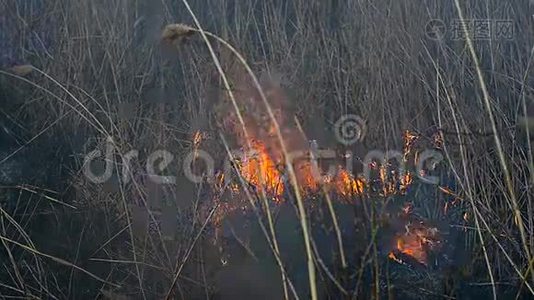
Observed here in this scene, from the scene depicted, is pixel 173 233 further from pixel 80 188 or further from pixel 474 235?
pixel 474 235

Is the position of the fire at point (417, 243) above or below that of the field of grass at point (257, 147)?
below

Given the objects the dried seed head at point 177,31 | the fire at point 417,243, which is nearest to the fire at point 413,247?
the fire at point 417,243

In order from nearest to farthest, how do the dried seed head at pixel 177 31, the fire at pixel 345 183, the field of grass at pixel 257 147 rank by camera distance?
the dried seed head at pixel 177 31
the fire at pixel 345 183
the field of grass at pixel 257 147

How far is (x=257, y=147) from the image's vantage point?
3.66 feet

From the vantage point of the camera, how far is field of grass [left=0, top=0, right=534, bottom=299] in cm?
138

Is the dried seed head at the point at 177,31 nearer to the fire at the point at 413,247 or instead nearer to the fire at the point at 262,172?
the fire at the point at 262,172

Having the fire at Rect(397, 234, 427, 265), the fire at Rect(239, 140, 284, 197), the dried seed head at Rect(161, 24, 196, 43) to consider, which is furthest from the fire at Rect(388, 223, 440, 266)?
the dried seed head at Rect(161, 24, 196, 43)

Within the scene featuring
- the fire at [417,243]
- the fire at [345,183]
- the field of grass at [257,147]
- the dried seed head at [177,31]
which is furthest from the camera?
the fire at [417,243]

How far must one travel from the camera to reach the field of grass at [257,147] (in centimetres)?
138

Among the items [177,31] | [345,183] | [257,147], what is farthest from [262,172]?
[177,31]

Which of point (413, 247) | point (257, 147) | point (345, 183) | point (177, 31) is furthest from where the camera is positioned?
point (413, 247)

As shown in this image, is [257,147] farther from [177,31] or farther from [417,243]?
[417,243]

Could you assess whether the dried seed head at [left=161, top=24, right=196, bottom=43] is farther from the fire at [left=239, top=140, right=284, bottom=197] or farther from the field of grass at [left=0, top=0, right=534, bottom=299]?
the fire at [left=239, top=140, right=284, bottom=197]

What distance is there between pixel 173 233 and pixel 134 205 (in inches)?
5.4
